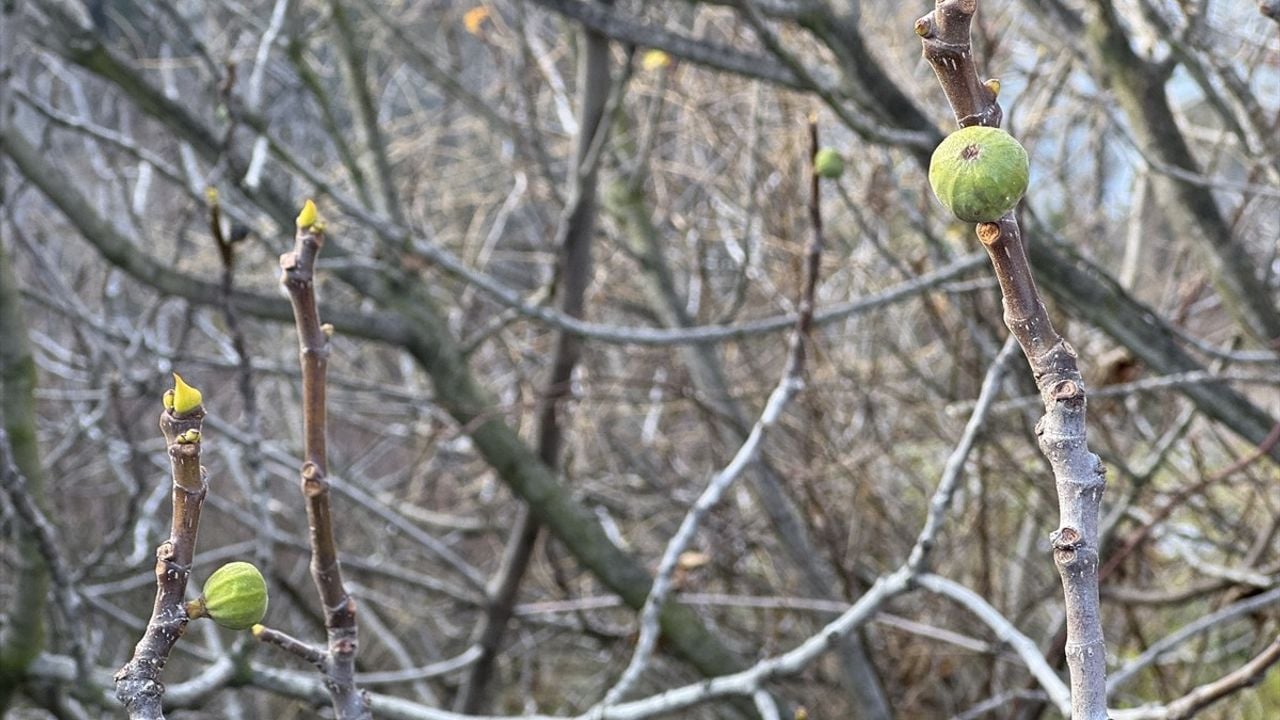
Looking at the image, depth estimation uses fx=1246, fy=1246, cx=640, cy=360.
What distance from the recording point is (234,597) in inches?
31.3

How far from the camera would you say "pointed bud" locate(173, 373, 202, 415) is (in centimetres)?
68

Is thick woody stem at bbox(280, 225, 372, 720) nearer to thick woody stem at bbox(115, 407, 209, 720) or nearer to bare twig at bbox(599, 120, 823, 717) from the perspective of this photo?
thick woody stem at bbox(115, 407, 209, 720)

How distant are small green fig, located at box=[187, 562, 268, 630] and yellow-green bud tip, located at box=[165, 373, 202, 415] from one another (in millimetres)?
135

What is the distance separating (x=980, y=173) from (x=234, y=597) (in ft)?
1.71

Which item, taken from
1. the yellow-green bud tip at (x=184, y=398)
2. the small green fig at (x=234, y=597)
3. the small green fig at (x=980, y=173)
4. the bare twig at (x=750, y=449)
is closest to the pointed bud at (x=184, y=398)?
the yellow-green bud tip at (x=184, y=398)

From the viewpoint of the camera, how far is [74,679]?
6.19 feet

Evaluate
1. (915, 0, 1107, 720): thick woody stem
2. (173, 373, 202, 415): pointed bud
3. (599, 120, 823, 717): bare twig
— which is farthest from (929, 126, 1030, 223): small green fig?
(599, 120, 823, 717): bare twig

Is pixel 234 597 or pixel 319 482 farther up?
pixel 319 482

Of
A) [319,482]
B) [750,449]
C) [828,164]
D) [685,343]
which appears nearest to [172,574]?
[319,482]

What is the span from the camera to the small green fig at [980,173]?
0.64 metres

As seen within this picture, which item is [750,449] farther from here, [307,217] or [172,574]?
[172,574]

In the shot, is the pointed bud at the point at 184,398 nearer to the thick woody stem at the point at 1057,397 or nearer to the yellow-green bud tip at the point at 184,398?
the yellow-green bud tip at the point at 184,398

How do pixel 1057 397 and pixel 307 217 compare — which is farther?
pixel 307 217

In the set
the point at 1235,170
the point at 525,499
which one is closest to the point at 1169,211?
the point at 525,499
